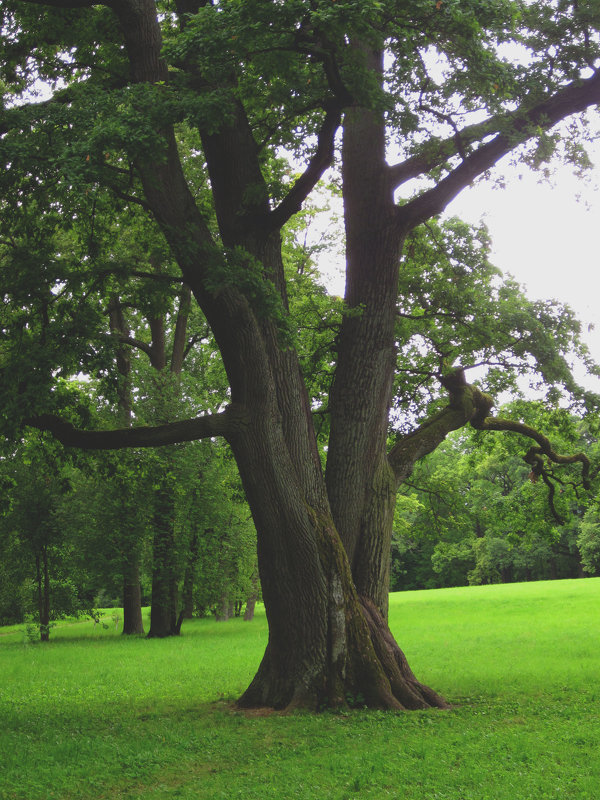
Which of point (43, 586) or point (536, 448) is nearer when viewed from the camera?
point (536, 448)

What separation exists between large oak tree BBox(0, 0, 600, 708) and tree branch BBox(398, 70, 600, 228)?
0.04 meters

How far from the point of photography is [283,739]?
7750 millimetres

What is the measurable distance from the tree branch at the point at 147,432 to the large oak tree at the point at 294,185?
0.10 ft

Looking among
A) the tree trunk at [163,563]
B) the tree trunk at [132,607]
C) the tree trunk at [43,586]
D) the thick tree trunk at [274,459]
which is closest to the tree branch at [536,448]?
the thick tree trunk at [274,459]

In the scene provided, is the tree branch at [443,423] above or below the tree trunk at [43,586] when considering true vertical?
above

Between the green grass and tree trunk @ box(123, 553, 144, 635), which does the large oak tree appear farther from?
tree trunk @ box(123, 553, 144, 635)

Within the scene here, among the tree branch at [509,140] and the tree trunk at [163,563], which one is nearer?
the tree branch at [509,140]

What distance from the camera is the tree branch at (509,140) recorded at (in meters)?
10.6

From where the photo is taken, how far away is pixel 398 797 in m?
5.71

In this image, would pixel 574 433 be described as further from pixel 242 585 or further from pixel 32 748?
pixel 242 585

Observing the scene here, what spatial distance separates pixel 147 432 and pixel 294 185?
3.90 m

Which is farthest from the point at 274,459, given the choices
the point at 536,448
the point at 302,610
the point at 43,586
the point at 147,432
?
the point at 43,586

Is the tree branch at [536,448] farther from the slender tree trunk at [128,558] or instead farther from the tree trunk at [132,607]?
the tree trunk at [132,607]

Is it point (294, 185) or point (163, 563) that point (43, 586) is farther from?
point (294, 185)
